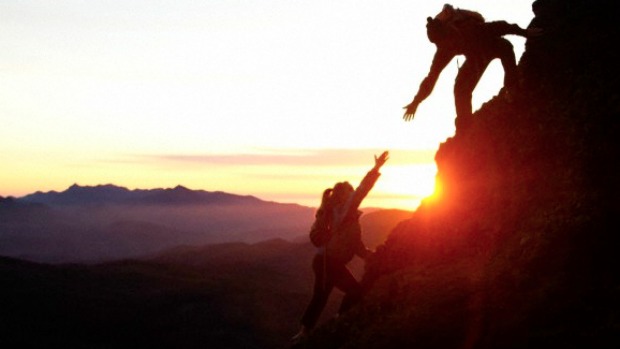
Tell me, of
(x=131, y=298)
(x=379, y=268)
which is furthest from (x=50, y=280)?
(x=379, y=268)

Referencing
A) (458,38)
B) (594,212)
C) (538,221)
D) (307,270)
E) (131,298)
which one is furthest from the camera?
(307,270)

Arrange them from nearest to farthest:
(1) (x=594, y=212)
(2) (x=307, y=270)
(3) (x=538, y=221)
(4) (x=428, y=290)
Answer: (1) (x=594, y=212)
(3) (x=538, y=221)
(4) (x=428, y=290)
(2) (x=307, y=270)

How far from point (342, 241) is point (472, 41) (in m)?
3.15

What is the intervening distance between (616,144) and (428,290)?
248cm

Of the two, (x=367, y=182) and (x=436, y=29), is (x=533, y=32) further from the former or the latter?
(x=367, y=182)

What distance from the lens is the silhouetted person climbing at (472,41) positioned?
342 inches

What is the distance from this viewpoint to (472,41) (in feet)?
29.0

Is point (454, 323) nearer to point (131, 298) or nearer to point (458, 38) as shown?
point (458, 38)

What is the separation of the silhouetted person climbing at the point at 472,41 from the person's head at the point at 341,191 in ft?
6.51

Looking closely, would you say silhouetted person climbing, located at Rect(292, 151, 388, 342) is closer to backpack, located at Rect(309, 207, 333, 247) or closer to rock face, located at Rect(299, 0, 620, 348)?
backpack, located at Rect(309, 207, 333, 247)

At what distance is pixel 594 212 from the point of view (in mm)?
6676

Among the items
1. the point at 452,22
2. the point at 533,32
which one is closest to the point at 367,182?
the point at 452,22

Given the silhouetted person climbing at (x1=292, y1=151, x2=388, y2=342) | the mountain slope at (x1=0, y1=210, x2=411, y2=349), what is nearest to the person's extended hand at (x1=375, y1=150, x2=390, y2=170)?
the silhouetted person climbing at (x1=292, y1=151, x2=388, y2=342)

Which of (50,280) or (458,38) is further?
(50,280)
